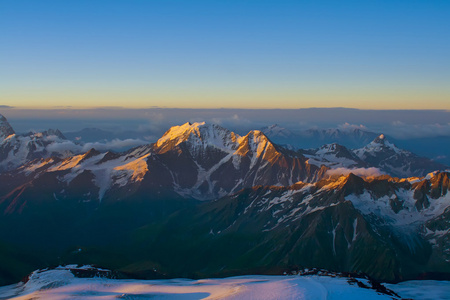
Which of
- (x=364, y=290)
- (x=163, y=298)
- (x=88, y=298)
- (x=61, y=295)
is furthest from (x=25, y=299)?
(x=364, y=290)

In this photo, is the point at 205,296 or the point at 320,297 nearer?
the point at 320,297

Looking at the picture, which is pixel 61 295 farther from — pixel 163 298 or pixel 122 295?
pixel 163 298

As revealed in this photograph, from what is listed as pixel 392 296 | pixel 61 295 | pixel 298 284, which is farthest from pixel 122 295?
pixel 392 296

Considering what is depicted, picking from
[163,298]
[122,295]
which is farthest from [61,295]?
[163,298]

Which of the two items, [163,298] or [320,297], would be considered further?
[163,298]

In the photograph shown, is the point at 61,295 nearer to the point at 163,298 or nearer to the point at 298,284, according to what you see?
the point at 163,298

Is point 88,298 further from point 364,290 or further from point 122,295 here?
point 364,290

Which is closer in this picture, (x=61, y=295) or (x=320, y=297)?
(x=320, y=297)
